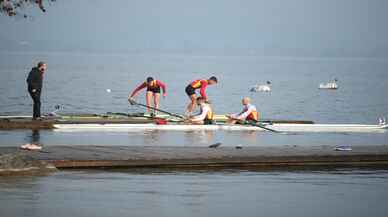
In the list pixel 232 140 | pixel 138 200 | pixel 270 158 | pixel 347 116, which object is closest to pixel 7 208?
pixel 138 200

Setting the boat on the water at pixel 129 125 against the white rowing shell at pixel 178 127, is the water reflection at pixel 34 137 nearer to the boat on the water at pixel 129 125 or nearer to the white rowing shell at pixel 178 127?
the boat on the water at pixel 129 125

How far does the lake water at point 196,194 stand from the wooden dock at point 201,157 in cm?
39

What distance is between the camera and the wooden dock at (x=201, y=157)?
2034 centimetres

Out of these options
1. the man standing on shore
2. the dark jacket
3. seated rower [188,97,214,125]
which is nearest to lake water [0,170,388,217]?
seated rower [188,97,214,125]

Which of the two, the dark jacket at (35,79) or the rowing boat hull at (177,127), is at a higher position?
the dark jacket at (35,79)

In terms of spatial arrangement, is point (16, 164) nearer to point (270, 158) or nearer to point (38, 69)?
→ point (270, 158)

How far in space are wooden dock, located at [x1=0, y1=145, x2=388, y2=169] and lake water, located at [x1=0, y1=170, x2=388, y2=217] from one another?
1.29ft

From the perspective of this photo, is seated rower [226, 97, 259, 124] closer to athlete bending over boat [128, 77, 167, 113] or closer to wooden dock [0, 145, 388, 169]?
athlete bending over boat [128, 77, 167, 113]

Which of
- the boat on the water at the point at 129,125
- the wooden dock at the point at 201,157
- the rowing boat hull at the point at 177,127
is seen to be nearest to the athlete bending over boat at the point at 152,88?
the boat on the water at the point at 129,125

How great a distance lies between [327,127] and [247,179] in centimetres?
1341

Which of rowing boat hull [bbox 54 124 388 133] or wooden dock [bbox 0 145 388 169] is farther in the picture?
rowing boat hull [bbox 54 124 388 133]

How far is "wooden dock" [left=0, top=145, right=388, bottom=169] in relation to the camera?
20.3m

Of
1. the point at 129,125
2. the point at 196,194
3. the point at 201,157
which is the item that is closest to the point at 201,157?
the point at 201,157

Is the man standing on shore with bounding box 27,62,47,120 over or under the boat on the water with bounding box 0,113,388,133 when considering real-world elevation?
over
